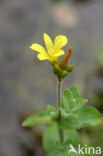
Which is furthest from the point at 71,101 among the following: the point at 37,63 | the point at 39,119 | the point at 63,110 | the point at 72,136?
the point at 37,63

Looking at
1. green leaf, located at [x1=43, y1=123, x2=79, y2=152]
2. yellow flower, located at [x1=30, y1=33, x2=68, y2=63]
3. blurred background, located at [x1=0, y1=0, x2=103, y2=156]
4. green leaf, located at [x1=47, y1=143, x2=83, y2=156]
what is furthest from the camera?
blurred background, located at [x1=0, y1=0, x2=103, y2=156]

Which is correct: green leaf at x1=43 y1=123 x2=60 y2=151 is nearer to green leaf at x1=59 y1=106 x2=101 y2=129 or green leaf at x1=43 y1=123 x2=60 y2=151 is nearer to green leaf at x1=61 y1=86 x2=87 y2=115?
green leaf at x1=59 y1=106 x2=101 y2=129

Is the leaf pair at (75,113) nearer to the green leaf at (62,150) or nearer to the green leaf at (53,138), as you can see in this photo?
the green leaf at (62,150)

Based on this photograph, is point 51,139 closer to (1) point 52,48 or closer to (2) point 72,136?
(2) point 72,136

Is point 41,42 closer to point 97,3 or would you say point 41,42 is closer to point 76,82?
point 76,82

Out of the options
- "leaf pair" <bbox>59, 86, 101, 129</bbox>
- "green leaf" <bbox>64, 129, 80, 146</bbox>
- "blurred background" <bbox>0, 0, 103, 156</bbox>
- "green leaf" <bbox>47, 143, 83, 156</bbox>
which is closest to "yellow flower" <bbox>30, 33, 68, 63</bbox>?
"leaf pair" <bbox>59, 86, 101, 129</bbox>

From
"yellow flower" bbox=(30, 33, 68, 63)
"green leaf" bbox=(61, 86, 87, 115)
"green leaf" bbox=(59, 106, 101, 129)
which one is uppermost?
"yellow flower" bbox=(30, 33, 68, 63)

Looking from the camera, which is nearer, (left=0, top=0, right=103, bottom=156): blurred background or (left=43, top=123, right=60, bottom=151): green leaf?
(left=43, top=123, right=60, bottom=151): green leaf
